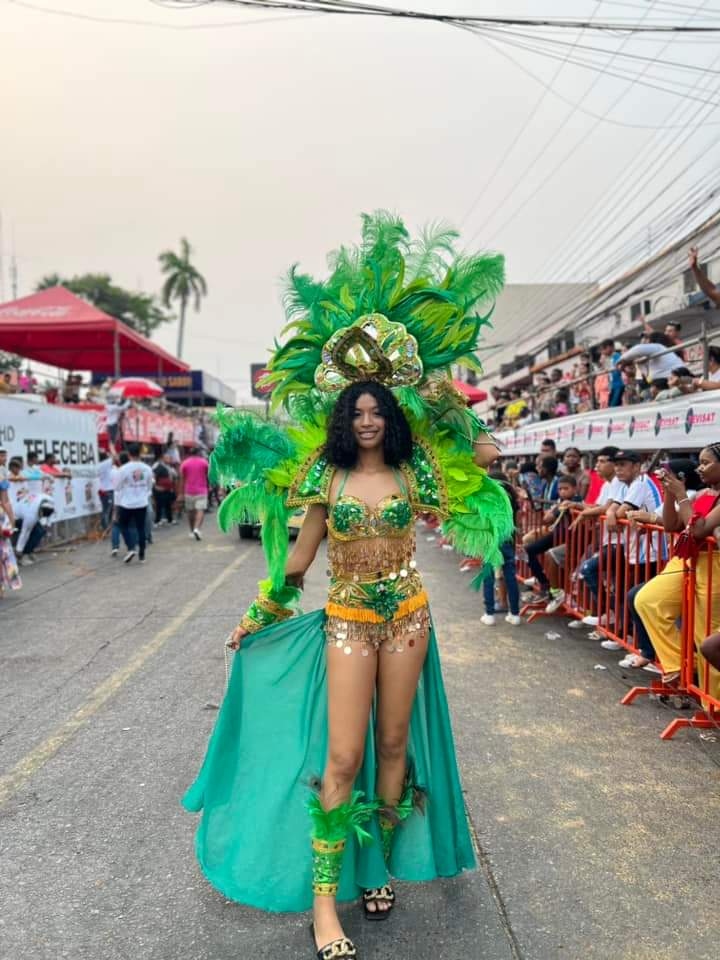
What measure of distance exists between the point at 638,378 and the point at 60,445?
11019 mm

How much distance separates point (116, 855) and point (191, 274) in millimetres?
52030


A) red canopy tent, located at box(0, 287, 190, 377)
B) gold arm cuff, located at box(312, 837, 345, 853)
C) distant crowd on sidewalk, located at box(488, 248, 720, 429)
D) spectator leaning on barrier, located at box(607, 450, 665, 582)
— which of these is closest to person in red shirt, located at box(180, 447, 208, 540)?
red canopy tent, located at box(0, 287, 190, 377)

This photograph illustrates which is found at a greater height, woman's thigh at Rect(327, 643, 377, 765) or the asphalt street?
woman's thigh at Rect(327, 643, 377, 765)

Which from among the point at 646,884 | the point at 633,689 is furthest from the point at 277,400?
the point at 633,689

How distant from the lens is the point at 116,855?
10.7 ft

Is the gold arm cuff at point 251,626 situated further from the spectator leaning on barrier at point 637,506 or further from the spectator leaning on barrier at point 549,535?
the spectator leaning on barrier at point 549,535

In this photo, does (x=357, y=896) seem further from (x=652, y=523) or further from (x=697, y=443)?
(x=697, y=443)

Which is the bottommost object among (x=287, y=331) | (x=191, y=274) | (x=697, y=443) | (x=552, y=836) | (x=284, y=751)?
(x=552, y=836)

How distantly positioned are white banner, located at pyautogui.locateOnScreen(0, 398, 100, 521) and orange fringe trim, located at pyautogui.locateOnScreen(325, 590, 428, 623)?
11206 mm

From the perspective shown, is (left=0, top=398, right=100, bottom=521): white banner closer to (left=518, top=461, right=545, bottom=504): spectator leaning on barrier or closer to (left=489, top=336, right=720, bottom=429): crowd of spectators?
(left=518, top=461, right=545, bottom=504): spectator leaning on barrier

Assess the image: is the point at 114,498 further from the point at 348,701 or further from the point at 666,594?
the point at 348,701

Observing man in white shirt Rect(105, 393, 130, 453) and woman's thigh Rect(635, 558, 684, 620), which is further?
man in white shirt Rect(105, 393, 130, 453)

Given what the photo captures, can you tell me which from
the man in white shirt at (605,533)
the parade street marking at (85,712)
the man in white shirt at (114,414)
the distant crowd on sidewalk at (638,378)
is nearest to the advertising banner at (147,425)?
the man in white shirt at (114,414)

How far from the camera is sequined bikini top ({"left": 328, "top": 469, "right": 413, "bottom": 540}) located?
2.85 metres
